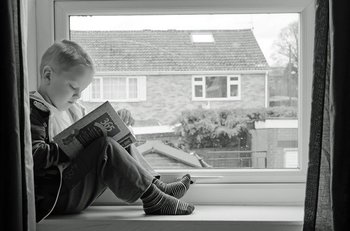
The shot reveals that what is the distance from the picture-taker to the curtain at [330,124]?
1.36 m

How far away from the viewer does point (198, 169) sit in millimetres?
1923

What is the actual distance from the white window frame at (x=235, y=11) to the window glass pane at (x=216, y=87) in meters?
0.22

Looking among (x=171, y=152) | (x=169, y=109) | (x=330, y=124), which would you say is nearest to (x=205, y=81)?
(x=169, y=109)

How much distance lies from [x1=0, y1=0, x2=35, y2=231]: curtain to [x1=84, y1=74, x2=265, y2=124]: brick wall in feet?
1.78

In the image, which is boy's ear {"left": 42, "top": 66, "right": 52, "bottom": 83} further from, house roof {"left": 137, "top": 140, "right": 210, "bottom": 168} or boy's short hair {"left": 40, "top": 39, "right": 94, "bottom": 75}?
house roof {"left": 137, "top": 140, "right": 210, "bottom": 168}

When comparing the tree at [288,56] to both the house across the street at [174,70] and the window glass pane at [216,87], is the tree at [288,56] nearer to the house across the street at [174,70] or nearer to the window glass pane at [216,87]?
the house across the street at [174,70]

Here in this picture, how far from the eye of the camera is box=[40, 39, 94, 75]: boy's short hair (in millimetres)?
1712

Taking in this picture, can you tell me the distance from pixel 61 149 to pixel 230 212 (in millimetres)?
537

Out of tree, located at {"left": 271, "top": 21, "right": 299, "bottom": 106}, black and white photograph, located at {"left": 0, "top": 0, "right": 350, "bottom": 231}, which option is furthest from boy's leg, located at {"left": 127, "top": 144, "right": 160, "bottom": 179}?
tree, located at {"left": 271, "top": 21, "right": 299, "bottom": 106}

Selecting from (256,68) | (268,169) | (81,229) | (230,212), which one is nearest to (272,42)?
(256,68)

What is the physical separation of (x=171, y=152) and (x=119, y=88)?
0.28 meters

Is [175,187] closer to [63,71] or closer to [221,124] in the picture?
[221,124]

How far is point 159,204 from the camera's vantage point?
168 centimetres

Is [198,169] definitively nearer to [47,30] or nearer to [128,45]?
[128,45]
